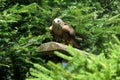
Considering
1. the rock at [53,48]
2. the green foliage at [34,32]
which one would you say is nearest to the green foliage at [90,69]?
the rock at [53,48]

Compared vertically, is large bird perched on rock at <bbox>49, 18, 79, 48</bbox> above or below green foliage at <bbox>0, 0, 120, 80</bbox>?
above

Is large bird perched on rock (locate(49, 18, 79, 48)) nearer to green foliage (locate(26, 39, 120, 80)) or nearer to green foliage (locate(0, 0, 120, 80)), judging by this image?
green foliage (locate(0, 0, 120, 80))

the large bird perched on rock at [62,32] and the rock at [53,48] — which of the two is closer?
the rock at [53,48]

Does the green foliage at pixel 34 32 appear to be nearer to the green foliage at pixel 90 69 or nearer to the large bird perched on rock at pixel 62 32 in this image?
the large bird perched on rock at pixel 62 32

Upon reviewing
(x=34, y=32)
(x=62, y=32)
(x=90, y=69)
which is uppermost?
(x=90, y=69)

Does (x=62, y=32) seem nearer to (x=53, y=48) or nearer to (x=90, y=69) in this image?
(x=53, y=48)

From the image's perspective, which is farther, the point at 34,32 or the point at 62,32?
the point at 34,32

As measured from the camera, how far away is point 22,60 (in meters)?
4.38

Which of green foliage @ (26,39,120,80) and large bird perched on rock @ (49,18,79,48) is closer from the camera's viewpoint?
green foliage @ (26,39,120,80)

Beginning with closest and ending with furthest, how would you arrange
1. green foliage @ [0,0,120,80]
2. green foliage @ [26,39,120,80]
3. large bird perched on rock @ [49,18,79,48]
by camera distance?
green foliage @ [26,39,120,80], large bird perched on rock @ [49,18,79,48], green foliage @ [0,0,120,80]

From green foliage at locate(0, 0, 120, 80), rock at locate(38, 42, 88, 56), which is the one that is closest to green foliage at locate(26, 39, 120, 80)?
rock at locate(38, 42, 88, 56)

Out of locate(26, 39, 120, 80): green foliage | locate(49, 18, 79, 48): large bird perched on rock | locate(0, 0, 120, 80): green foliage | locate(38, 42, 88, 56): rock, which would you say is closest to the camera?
locate(26, 39, 120, 80): green foliage

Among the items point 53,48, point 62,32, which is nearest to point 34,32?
point 62,32

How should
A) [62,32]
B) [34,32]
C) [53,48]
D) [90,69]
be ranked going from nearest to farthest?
[90,69] < [53,48] < [62,32] < [34,32]
